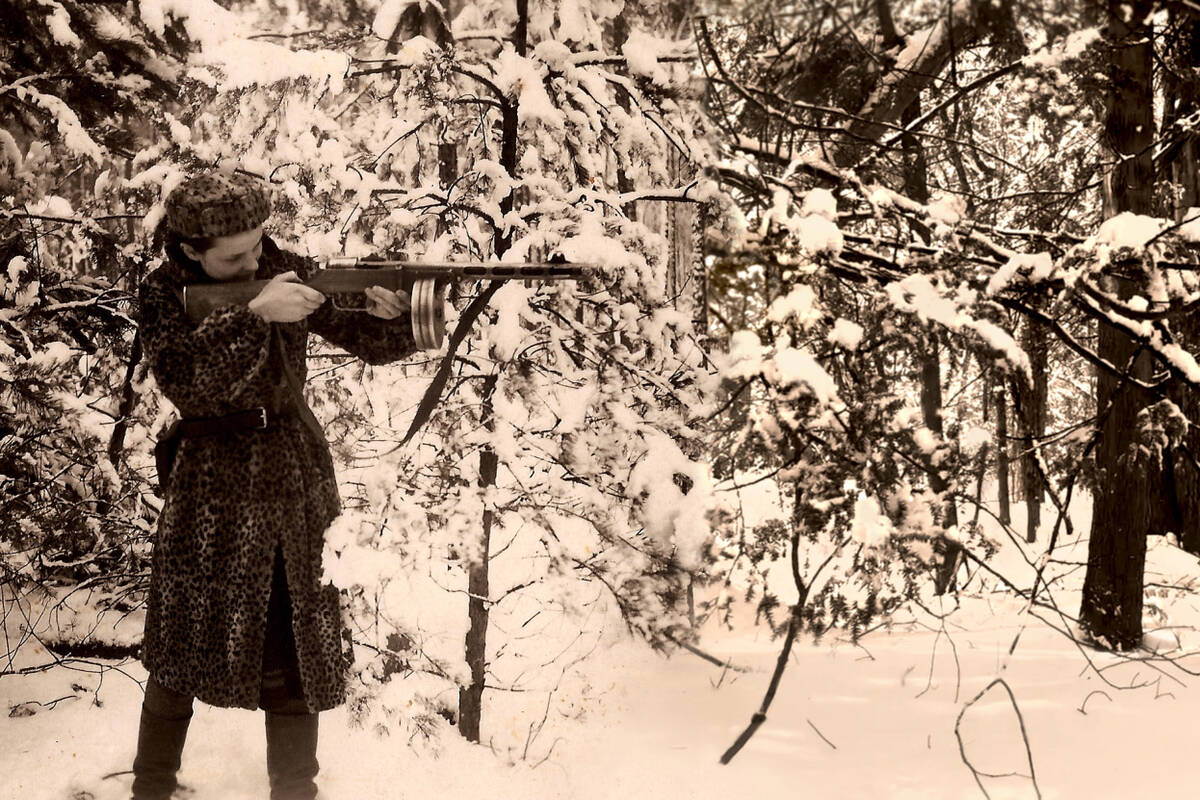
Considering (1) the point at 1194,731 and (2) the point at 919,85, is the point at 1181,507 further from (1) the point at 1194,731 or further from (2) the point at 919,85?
(2) the point at 919,85

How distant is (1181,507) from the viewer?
6.16m

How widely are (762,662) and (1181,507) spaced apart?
5012mm

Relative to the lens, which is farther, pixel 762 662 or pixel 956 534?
pixel 762 662

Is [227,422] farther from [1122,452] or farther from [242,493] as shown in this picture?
[1122,452]

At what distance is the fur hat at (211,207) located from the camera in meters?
2.39

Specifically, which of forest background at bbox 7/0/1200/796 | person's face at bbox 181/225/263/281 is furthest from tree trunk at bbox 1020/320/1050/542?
person's face at bbox 181/225/263/281

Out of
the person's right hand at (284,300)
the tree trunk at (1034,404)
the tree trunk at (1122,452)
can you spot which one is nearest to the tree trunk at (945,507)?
the tree trunk at (1034,404)

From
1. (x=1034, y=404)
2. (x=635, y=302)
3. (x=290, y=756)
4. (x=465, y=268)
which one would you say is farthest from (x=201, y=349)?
(x=1034, y=404)

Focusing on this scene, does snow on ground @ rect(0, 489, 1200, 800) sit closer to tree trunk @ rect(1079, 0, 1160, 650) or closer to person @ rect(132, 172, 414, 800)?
tree trunk @ rect(1079, 0, 1160, 650)

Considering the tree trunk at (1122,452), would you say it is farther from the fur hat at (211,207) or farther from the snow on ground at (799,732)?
the fur hat at (211,207)

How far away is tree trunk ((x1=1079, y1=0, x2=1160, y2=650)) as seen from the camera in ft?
10.3

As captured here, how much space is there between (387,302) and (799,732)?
1676 millimetres

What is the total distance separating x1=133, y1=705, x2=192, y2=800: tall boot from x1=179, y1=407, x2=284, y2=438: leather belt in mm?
875

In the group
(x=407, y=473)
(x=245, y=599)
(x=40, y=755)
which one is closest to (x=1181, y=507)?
(x=407, y=473)
